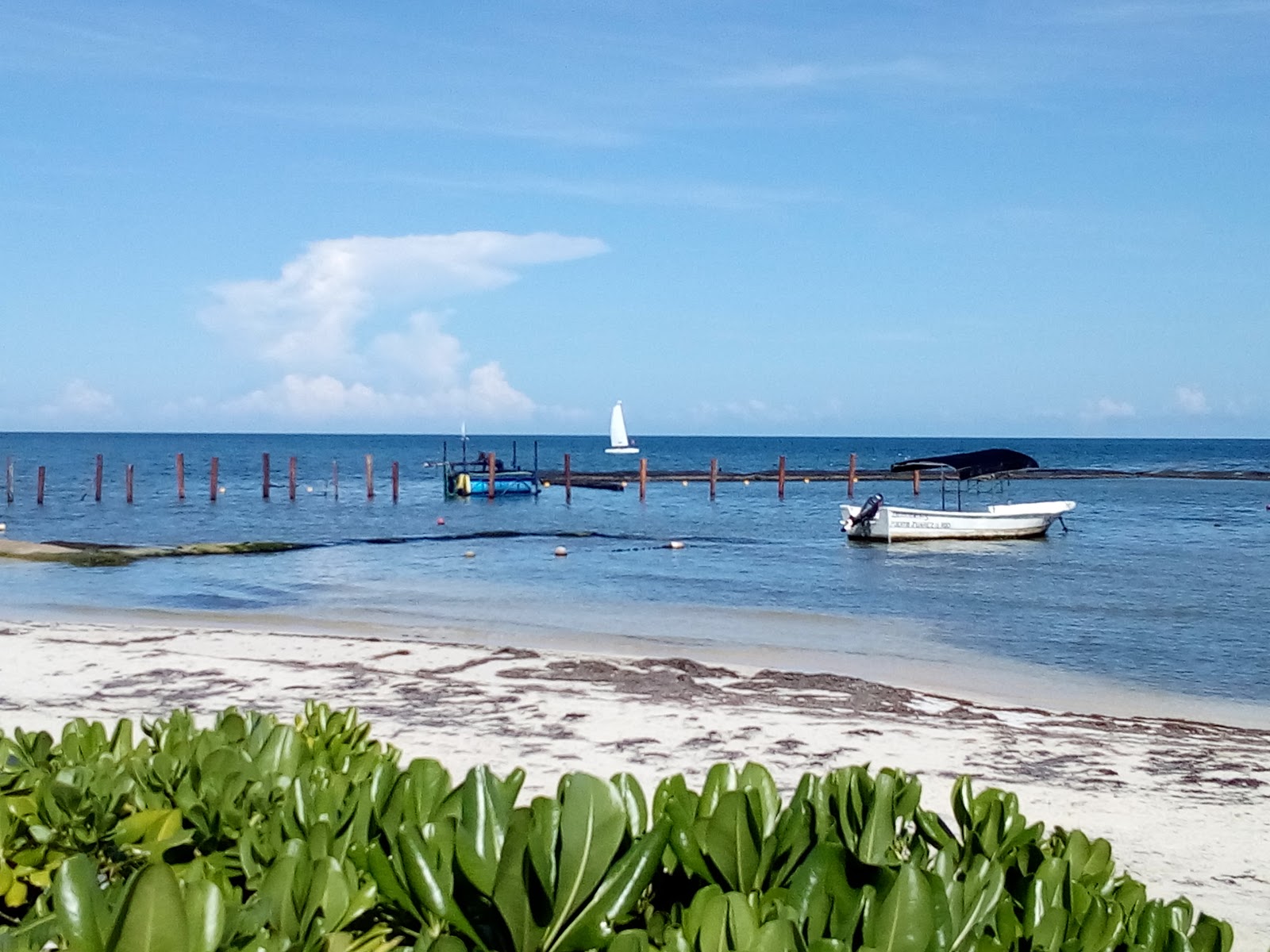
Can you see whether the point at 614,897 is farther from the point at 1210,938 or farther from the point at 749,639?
the point at 749,639

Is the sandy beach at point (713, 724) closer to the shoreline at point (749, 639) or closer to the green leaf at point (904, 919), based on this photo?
the shoreline at point (749, 639)

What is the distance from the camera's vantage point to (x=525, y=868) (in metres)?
1.76

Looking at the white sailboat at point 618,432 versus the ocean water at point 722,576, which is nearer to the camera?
the ocean water at point 722,576

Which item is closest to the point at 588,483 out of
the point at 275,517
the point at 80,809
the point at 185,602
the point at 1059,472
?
the point at 275,517

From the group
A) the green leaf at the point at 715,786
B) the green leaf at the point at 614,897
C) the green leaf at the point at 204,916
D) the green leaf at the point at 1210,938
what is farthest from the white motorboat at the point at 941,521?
the green leaf at the point at 204,916

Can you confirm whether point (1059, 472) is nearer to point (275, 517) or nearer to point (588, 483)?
point (588, 483)

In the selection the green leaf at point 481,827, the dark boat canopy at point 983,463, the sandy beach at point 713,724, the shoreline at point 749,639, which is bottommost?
the shoreline at point 749,639

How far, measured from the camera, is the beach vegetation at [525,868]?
5.53 ft

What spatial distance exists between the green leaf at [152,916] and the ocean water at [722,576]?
13755 millimetres

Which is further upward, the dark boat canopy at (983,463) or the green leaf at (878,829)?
the dark boat canopy at (983,463)

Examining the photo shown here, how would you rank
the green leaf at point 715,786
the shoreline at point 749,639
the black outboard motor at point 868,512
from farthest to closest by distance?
the black outboard motor at point 868,512 < the shoreline at point 749,639 < the green leaf at point 715,786

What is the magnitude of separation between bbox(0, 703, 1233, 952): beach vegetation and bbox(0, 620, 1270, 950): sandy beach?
351cm

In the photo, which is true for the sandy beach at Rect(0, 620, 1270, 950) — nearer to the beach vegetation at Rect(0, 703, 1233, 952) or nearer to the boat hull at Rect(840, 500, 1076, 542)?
the beach vegetation at Rect(0, 703, 1233, 952)

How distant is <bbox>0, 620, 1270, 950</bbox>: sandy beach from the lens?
6863 mm
